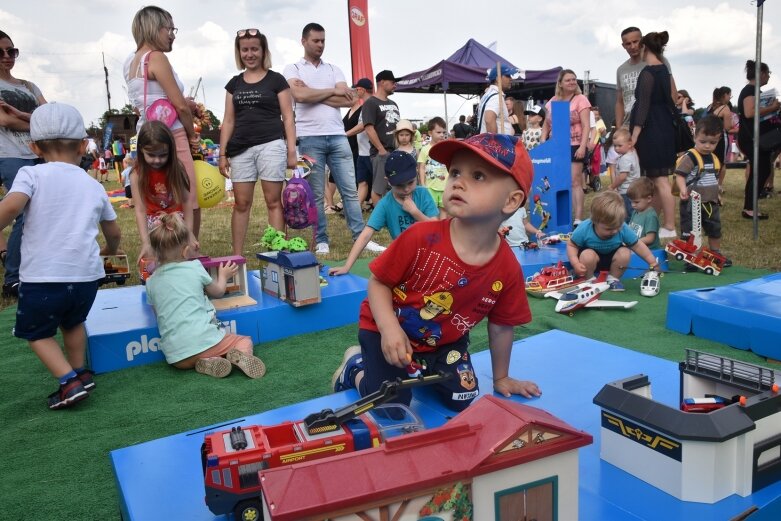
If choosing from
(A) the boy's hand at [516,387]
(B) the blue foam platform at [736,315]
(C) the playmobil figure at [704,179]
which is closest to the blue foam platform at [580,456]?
(A) the boy's hand at [516,387]

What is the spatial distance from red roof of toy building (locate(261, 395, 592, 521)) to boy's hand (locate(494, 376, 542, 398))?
36.3 inches

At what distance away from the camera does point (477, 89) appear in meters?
18.4

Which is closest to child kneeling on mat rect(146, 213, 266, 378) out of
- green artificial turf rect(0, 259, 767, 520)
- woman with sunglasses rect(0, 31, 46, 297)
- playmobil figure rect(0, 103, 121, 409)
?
green artificial turf rect(0, 259, 767, 520)

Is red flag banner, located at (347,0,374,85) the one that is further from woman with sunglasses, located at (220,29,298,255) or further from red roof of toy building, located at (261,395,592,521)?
red roof of toy building, located at (261,395,592,521)

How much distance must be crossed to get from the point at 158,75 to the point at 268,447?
322cm

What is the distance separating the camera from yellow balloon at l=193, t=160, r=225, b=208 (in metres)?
4.51

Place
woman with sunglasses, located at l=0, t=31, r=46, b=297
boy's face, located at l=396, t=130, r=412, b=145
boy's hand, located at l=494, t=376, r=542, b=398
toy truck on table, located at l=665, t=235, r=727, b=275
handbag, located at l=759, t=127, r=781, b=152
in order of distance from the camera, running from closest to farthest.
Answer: boy's hand, located at l=494, t=376, r=542, b=398, woman with sunglasses, located at l=0, t=31, r=46, b=297, toy truck on table, located at l=665, t=235, r=727, b=275, boy's face, located at l=396, t=130, r=412, b=145, handbag, located at l=759, t=127, r=781, b=152

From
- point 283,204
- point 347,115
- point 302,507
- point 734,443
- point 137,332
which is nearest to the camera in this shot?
point 302,507

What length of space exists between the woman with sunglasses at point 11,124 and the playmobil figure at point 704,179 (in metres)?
5.05

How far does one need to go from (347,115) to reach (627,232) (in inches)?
226

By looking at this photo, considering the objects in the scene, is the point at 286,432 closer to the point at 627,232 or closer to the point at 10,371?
the point at 10,371

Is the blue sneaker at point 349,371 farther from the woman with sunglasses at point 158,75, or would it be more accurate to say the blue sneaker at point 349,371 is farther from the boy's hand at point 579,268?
the boy's hand at point 579,268

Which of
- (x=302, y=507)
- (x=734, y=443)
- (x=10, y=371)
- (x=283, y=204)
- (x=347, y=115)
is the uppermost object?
(x=347, y=115)

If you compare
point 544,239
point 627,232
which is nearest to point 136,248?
point 544,239
